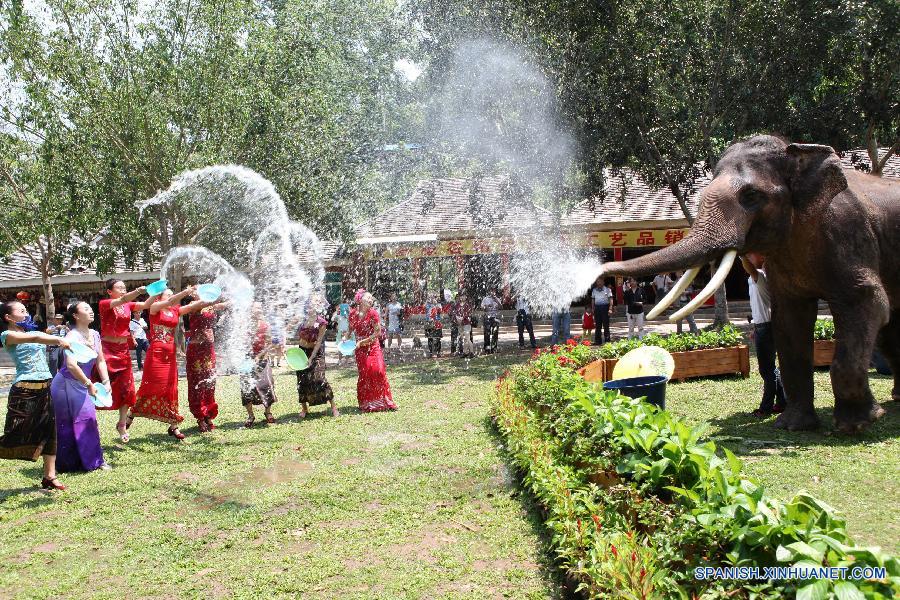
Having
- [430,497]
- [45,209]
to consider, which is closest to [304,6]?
[45,209]

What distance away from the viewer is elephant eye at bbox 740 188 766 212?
715 cm

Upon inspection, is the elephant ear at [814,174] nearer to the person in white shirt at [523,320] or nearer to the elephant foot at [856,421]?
the elephant foot at [856,421]

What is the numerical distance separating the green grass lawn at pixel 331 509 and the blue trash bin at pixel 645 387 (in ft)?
3.18

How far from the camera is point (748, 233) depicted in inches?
285

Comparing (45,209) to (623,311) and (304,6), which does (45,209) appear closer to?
(304,6)

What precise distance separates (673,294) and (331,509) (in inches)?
140

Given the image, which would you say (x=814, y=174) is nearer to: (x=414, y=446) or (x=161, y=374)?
(x=414, y=446)

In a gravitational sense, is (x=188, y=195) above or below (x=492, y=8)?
below

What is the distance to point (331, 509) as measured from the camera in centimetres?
633

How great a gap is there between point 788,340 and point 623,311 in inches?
779

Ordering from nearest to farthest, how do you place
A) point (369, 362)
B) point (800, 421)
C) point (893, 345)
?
point (800, 421), point (893, 345), point (369, 362)

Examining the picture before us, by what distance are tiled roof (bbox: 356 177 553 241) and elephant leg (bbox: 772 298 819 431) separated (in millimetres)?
10016

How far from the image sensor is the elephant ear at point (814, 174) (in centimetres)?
730

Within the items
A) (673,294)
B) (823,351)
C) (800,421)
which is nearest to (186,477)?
(673,294)
